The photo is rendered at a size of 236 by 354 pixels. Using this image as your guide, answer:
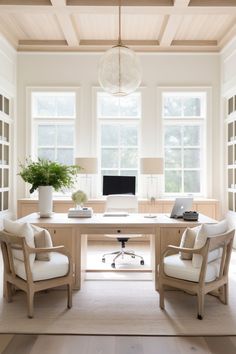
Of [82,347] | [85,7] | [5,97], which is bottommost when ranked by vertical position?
[82,347]

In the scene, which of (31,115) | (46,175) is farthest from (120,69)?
(31,115)

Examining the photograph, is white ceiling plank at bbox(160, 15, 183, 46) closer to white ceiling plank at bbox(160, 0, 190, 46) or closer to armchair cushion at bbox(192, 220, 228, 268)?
white ceiling plank at bbox(160, 0, 190, 46)

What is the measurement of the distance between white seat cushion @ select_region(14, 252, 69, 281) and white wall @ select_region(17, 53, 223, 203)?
361 cm

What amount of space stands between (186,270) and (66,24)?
4.41 metres

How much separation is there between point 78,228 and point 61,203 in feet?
8.18

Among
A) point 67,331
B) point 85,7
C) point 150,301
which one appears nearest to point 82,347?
point 67,331

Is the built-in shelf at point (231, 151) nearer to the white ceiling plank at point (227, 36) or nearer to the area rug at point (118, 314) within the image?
the white ceiling plank at point (227, 36)

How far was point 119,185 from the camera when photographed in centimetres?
592

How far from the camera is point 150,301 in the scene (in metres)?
3.36

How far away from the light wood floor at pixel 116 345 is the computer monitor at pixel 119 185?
3.44 metres

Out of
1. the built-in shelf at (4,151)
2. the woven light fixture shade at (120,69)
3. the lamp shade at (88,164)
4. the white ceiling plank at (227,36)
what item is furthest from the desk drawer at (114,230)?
the white ceiling plank at (227,36)

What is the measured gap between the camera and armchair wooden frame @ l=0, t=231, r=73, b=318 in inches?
115

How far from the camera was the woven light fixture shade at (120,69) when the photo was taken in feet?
12.1

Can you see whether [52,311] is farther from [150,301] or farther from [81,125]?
[81,125]
